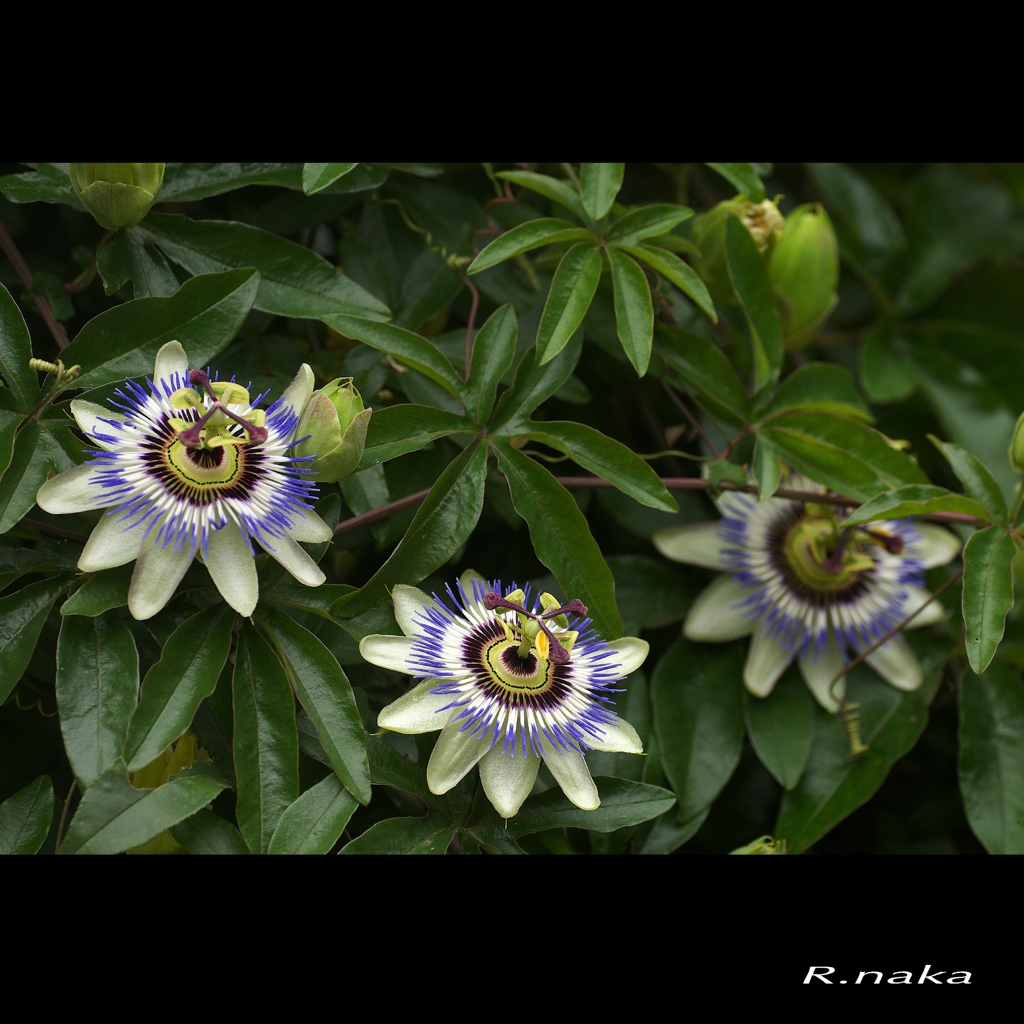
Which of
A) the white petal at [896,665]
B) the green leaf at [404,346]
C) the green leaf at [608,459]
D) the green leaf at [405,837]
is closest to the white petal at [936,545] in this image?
the white petal at [896,665]

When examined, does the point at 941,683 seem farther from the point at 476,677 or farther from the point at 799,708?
the point at 476,677

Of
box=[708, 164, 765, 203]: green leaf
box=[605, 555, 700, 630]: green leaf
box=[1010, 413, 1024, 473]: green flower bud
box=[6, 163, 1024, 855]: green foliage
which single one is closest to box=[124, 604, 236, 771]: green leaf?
box=[6, 163, 1024, 855]: green foliage

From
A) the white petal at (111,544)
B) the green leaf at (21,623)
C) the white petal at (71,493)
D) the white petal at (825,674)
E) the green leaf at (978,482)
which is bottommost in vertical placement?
the green leaf at (21,623)

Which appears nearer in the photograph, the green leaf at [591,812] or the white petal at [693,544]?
the green leaf at [591,812]

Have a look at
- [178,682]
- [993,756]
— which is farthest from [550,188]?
[993,756]

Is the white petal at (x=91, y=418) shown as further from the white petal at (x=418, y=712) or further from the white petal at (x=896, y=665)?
the white petal at (x=896, y=665)

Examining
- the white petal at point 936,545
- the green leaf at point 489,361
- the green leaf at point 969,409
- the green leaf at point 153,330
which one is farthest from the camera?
the green leaf at point 969,409

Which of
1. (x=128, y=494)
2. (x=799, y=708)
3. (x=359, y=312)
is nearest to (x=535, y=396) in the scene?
(x=359, y=312)
